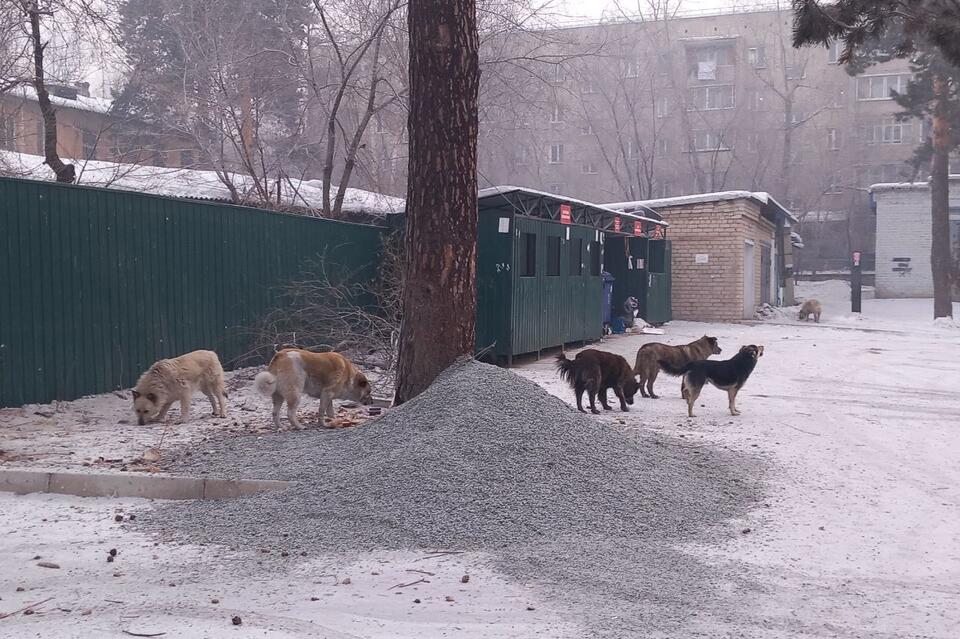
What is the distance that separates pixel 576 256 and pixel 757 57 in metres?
43.7

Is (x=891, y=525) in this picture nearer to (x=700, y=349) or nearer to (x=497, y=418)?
(x=497, y=418)

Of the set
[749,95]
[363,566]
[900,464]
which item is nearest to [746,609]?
[363,566]

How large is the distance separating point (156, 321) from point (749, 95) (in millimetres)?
47466

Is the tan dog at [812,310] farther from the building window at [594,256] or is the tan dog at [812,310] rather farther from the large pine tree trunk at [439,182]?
the large pine tree trunk at [439,182]

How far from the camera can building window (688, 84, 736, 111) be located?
5503 cm

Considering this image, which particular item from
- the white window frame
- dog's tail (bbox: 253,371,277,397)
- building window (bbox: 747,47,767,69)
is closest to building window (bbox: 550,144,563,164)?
the white window frame

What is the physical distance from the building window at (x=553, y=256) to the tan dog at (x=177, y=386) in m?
8.00

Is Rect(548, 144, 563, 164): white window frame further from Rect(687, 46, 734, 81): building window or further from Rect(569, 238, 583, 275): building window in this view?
Rect(569, 238, 583, 275): building window

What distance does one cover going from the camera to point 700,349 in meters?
11.9

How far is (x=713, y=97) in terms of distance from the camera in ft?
185

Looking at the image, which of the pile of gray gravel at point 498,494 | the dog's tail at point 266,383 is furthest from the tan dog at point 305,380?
the pile of gray gravel at point 498,494

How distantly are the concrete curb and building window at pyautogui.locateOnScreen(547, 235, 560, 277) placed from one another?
35.1ft

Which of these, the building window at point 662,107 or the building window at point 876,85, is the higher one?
the building window at point 876,85

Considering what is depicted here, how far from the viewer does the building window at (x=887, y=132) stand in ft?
186
